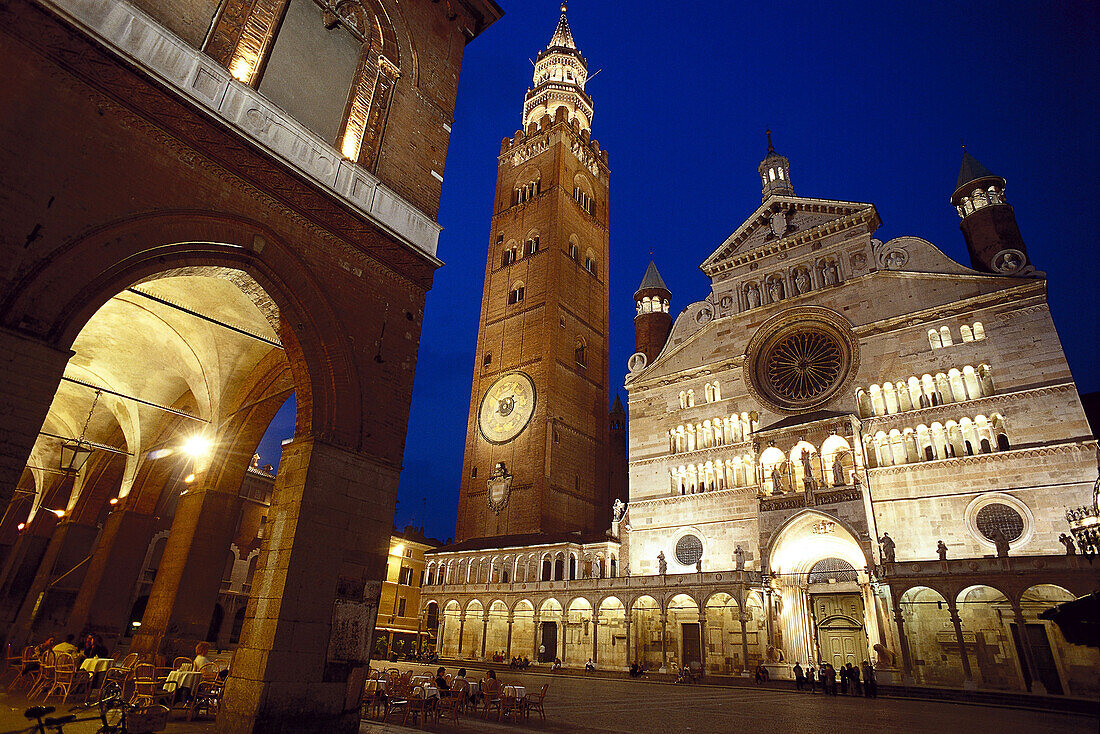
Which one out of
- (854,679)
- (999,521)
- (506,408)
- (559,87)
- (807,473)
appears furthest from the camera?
(559,87)

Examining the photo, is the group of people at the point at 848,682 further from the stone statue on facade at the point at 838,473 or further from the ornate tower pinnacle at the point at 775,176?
the ornate tower pinnacle at the point at 775,176

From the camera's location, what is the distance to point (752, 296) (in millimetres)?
28609

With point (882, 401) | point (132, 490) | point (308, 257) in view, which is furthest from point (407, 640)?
point (308, 257)

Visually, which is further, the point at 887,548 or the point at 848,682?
the point at 887,548

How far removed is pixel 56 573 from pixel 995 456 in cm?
2929

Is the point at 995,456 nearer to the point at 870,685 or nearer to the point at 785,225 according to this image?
the point at 870,685

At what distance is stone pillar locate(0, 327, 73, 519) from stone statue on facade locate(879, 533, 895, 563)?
22.5 m

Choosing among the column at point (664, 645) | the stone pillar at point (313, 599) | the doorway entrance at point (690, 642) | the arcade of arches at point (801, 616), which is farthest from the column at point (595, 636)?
the stone pillar at point (313, 599)

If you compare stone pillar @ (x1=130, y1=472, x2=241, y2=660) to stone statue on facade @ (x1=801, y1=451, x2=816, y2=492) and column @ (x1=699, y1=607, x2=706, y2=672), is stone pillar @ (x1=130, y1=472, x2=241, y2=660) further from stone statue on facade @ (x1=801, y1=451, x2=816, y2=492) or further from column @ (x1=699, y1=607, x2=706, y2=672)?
stone statue on facade @ (x1=801, y1=451, x2=816, y2=492)

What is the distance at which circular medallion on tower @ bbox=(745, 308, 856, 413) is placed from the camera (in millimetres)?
24641

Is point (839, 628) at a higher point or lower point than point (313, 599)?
higher

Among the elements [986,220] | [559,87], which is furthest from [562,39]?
[986,220]

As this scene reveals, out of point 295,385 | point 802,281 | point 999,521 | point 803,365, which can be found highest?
point 802,281

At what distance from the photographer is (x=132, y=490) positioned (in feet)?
46.2
